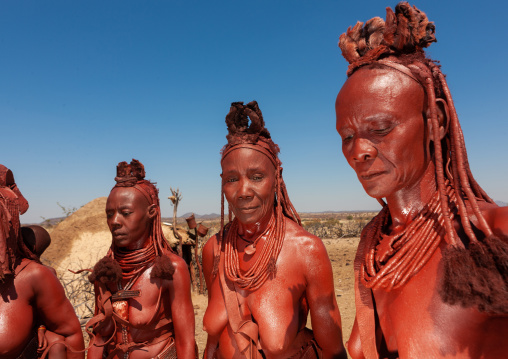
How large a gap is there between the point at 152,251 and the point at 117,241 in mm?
339

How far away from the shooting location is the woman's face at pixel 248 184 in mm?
2320

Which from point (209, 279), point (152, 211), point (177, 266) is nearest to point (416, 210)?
point (209, 279)

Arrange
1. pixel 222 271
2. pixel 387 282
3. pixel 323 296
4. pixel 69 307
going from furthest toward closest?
pixel 69 307 < pixel 222 271 < pixel 323 296 < pixel 387 282

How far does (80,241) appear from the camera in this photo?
9398 mm

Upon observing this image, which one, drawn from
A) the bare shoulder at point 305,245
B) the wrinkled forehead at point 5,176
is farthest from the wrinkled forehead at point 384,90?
the wrinkled forehead at point 5,176

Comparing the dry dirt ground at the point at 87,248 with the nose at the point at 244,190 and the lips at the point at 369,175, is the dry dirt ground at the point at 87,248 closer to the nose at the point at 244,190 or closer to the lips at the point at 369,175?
the nose at the point at 244,190

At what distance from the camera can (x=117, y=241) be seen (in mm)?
3068

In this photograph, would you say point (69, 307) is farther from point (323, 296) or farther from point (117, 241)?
point (323, 296)

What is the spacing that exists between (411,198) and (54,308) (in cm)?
291

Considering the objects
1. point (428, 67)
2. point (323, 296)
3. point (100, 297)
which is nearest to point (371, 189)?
point (428, 67)

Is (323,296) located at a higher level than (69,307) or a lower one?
higher

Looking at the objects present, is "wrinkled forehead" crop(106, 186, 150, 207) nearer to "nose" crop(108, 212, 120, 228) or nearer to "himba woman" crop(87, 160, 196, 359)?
"himba woman" crop(87, 160, 196, 359)

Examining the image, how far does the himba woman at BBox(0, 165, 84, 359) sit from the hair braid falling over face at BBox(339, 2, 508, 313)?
2.84 metres

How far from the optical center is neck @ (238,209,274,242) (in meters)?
2.49
